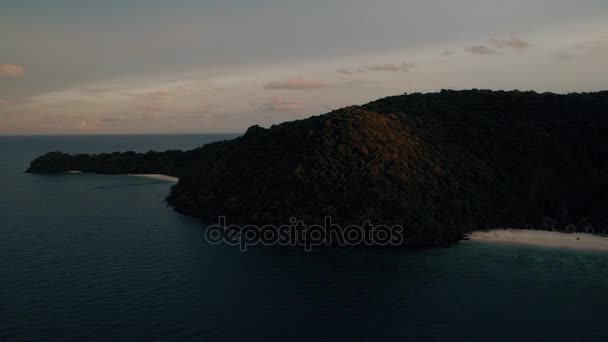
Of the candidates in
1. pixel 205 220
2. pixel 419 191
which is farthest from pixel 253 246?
pixel 419 191

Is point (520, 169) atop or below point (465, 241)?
atop

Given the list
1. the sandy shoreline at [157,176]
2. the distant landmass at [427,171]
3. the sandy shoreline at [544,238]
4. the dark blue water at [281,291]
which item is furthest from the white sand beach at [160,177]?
the sandy shoreline at [544,238]


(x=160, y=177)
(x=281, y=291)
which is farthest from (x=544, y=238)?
(x=160, y=177)

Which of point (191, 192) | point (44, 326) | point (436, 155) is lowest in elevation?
point (44, 326)

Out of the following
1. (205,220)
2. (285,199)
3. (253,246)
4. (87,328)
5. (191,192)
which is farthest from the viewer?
(191,192)

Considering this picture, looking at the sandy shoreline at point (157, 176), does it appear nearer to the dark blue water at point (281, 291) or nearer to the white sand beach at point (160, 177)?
the white sand beach at point (160, 177)

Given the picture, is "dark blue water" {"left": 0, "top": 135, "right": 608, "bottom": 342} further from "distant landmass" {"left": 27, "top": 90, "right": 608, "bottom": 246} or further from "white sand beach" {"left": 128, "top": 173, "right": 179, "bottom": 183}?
"white sand beach" {"left": 128, "top": 173, "right": 179, "bottom": 183}

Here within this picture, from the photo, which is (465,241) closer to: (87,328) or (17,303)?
(87,328)
